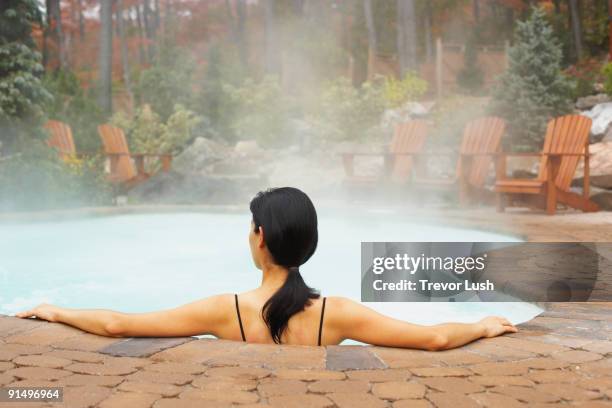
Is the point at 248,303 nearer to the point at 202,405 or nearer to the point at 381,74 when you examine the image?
the point at 202,405

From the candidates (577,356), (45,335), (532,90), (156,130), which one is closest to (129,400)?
(45,335)

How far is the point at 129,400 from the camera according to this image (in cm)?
170

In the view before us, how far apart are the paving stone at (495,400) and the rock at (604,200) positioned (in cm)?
683

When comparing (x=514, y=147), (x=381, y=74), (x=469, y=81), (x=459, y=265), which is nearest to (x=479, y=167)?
(x=514, y=147)

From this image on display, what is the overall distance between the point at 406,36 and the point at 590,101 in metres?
6.17

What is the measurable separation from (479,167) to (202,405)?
731 centimetres

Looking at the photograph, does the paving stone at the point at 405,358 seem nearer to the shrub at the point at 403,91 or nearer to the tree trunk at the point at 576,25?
the shrub at the point at 403,91

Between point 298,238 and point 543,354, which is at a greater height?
point 298,238

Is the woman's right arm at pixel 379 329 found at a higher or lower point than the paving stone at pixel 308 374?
higher

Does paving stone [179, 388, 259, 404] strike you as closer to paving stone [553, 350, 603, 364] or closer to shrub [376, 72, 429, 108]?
paving stone [553, 350, 603, 364]

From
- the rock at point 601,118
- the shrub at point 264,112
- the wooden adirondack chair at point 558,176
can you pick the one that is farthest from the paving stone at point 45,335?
the shrub at point 264,112

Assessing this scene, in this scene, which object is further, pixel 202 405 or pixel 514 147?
pixel 514 147

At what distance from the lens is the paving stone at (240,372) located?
6.23ft

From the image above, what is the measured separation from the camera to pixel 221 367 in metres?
1.98
